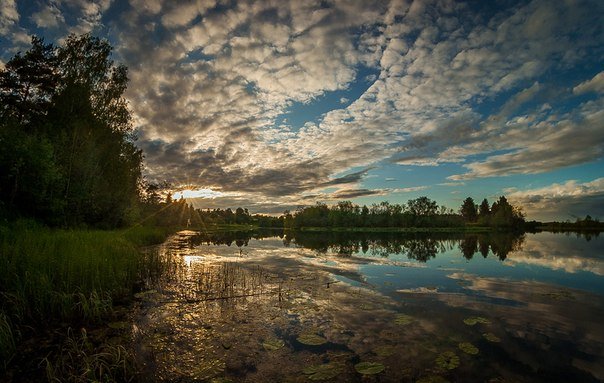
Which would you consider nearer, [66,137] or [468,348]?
[468,348]

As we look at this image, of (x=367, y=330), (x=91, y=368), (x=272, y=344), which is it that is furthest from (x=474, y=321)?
(x=91, y=368)

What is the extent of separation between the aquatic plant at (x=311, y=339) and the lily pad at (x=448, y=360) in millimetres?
3003

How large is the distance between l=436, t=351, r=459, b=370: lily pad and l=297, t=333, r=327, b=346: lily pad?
300 centimetres

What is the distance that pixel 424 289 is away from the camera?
1602cm

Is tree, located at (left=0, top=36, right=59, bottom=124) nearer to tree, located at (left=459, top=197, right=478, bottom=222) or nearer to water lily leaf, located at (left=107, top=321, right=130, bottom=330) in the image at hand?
water lily leaf, located at (left=107, top=321, right=130, bottom=330)

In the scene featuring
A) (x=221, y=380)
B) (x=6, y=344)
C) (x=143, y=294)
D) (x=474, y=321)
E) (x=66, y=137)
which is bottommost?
(x=474, y=321)

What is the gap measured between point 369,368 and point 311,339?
220cm

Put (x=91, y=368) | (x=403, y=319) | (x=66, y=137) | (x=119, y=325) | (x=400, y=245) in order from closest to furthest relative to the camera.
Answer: (x=91, y=368), (x=119, y=325), (x=403, y=319), (x=66, y=137), (x=400, y=245)

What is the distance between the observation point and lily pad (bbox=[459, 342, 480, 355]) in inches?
314

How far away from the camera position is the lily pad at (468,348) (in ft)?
26.1

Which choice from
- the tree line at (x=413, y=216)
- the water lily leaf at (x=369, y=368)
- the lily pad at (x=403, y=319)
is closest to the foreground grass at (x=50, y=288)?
the water lily leaf at (x=369, y=368)

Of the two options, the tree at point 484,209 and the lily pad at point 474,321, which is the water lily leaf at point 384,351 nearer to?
the lily pad at point 474,321

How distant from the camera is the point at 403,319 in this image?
10570 mm

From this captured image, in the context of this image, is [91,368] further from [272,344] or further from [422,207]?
[422,207]
